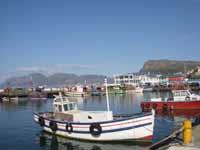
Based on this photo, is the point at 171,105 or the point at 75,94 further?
the point at 75,94

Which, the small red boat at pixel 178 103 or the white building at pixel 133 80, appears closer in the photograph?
the small red boat at pixel 178 103

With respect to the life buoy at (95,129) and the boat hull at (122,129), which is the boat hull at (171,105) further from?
the life buoy at (95,129)

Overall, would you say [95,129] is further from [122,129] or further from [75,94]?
[75,94]

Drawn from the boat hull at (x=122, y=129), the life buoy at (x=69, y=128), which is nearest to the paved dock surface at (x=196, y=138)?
the boat hull at (x=122, y=129)

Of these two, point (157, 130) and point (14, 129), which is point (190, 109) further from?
point (14, 129)

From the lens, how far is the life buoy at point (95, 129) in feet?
96.0

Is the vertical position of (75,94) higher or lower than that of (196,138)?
lower

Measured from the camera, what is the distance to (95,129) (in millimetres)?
29500

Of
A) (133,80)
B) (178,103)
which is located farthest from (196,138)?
(133,80)

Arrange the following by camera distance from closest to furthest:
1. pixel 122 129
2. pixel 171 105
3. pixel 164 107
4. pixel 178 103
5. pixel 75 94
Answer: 1. pixel 122 129
2. pixel 178 103
3. pixel 171 105
4. pixel 164 107
5. pixel 75 94

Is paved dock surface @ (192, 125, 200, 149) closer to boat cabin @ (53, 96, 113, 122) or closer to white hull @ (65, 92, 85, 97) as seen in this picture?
boat cabin @ (53, 96, 113, 122)

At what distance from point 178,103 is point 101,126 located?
90.8 feet

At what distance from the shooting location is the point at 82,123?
99.6ft

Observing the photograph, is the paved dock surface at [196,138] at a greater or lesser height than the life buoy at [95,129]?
greater
